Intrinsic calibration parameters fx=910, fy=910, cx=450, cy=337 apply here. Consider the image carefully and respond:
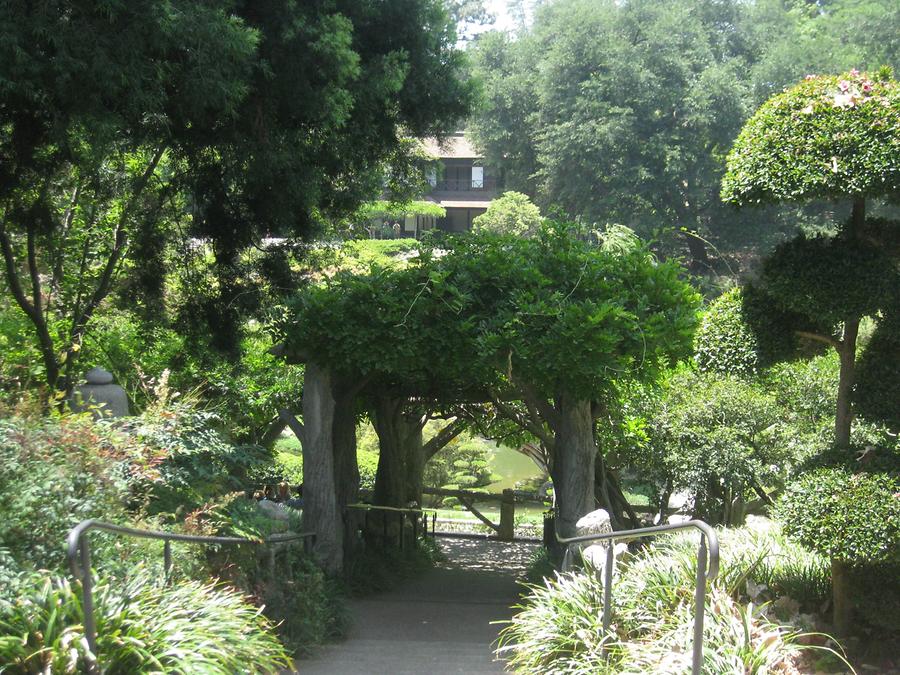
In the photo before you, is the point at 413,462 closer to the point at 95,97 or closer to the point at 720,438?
the point at 720,438

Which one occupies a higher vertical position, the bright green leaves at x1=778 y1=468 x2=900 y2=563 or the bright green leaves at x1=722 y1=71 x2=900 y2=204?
the bright green leaves at x1=722 y1=71 x2=900 y2=204

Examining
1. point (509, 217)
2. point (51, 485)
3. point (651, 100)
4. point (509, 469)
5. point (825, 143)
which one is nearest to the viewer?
point (51, 485)

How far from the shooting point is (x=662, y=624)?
5.43 m

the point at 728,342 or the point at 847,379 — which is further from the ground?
the point at 728,342

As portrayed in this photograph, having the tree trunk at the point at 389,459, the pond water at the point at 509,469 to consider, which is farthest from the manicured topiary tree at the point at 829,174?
the pond water at the point at 509,469

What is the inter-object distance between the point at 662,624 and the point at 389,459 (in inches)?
299

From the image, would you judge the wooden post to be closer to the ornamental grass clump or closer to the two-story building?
the ornamental grass clump

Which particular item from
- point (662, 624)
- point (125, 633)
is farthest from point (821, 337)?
point (125, 633)

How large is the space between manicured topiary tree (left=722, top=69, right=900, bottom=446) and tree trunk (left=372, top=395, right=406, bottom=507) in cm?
658

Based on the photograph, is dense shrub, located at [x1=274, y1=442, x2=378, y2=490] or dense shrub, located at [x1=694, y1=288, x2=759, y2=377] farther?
dense shrub, located at [x1=274, y1=442, x2=378, y2=490]

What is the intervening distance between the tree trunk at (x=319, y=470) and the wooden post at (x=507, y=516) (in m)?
7.11

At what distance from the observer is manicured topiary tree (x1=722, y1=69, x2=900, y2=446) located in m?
6.38

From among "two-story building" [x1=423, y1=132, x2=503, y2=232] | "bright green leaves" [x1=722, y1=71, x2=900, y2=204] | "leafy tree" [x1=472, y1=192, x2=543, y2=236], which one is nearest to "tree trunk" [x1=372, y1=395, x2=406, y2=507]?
"bright green leaves" [x1=722, y1=71, x2=900, y2=204]

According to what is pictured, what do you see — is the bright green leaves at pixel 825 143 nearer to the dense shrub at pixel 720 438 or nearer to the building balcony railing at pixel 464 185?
the dense shrub at pixel 720 438
